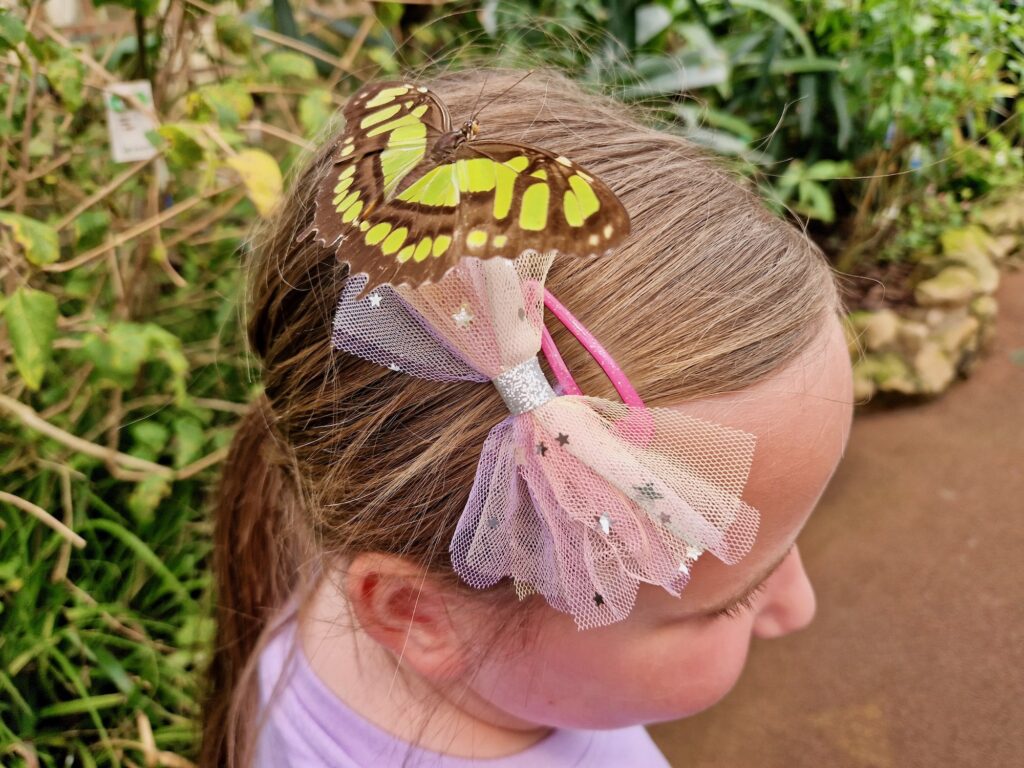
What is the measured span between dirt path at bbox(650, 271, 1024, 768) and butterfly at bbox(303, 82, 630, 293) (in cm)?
157

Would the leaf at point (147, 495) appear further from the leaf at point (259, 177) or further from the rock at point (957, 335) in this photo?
the rock at point (957, 335)

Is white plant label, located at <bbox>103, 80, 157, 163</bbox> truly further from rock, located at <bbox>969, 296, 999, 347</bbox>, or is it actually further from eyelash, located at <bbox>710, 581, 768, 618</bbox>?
rock, located at <bbox>969, 296, 999, 347</bbox>

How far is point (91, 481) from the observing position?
1.58m

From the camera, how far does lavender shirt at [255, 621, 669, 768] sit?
87cm

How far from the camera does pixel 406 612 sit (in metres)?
0.78

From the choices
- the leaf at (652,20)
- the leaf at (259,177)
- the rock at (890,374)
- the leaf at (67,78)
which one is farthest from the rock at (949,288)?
the leaf at (67,78)

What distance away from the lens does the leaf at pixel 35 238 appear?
1.10 metres

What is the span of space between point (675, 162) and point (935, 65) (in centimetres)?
184

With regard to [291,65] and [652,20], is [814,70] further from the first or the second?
[291,65]

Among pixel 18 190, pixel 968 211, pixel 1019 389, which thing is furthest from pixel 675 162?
pixel 968 211

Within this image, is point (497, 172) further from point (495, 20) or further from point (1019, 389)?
point (1019, 389)

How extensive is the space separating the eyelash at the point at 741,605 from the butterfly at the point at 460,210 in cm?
45

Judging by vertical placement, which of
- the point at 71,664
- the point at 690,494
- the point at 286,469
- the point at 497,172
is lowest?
the point at 71,664

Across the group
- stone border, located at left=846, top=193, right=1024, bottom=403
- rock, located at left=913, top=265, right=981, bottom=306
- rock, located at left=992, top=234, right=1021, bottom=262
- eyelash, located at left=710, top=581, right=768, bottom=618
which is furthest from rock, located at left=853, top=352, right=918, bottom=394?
eyelash, located at left=710, top=581, right=768, bottom=618
